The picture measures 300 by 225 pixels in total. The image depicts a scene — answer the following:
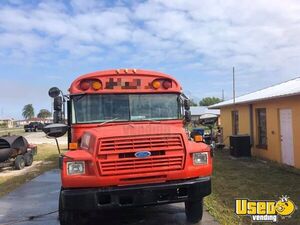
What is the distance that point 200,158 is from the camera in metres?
6.58

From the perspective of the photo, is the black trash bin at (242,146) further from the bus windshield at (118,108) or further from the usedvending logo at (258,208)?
the usedvending logo at (258,208)

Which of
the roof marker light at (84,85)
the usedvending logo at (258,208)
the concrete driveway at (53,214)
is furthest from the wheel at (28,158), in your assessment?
the usedvending logo at (258,208)

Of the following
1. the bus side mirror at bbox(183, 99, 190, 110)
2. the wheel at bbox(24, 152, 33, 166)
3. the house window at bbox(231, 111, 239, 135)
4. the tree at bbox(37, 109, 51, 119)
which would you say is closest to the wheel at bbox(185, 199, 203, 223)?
the bus side mirror at bbox(183, 99, 190, 110)

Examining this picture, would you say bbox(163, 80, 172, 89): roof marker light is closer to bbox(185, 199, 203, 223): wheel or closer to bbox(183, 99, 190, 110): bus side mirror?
bbox(183, 99, 190, 110): bus side mirror

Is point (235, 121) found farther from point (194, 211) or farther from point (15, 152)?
point (194, 211)

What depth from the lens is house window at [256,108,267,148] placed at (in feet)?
61.7

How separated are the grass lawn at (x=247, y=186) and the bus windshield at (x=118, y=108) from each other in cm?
223

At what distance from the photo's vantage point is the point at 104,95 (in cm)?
767

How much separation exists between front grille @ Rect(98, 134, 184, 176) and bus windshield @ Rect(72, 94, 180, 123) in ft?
4.31

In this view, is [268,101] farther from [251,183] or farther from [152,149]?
[152,149]

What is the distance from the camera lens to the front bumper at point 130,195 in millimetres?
6121

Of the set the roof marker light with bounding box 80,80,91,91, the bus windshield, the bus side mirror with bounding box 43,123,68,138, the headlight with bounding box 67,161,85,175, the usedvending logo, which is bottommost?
the usedvending logo

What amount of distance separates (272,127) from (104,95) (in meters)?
11.5

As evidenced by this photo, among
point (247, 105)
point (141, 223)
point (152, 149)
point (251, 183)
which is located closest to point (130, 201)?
point (152, 149)
